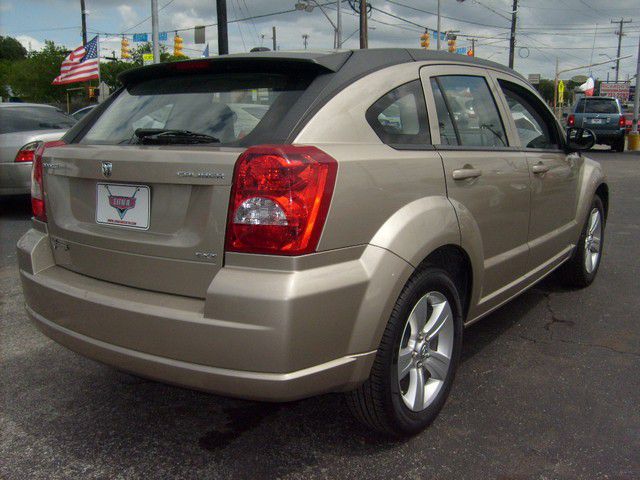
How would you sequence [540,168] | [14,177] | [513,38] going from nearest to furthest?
[540,168]
[14,177]
[513,38]

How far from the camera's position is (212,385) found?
7.20ft

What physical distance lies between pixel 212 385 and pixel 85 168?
3.50 feet

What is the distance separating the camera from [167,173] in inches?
90.7

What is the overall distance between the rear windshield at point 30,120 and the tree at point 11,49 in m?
104

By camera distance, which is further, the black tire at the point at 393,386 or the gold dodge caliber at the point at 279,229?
the black tire at the point at 393,386

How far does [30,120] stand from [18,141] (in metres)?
0.65

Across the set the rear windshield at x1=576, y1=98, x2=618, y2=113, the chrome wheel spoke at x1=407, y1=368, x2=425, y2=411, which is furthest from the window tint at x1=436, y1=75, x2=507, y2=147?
the rear windshield at x1=576, y1=98, x2=618, y2=113

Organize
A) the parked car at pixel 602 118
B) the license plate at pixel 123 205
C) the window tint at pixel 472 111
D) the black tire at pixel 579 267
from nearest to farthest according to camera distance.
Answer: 1. the license plate at pixel 123 205
2. the window tint at pixel 472 111
3. the black tire at pixel 579 267
4. the parked car at pixel 602 118

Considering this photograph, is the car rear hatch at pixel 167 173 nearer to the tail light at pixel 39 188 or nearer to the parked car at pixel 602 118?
the tail light at pixel 39 188

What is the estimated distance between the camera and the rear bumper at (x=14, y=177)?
26.2 ft

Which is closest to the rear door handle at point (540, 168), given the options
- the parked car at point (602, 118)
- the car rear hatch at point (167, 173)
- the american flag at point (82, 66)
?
the car rear hatch at point (167, 173)

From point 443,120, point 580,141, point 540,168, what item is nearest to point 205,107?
point 443,120

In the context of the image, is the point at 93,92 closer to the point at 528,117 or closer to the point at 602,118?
the point at 602,118

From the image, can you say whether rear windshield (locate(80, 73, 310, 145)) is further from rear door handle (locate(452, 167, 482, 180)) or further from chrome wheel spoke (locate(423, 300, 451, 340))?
chrome wheel spoke (locate(423, 300, 451, 340))
